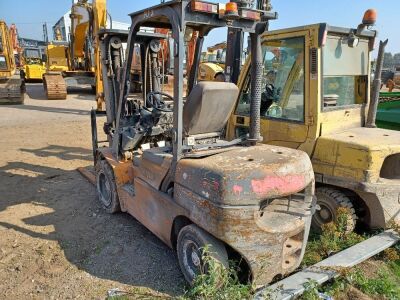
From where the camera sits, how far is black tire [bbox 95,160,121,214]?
4.43 metres

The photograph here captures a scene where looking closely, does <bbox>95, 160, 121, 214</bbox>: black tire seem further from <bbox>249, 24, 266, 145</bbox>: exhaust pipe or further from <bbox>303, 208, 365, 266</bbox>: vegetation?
<bbox>303, 208, 365, 266</bbox>: vegetation

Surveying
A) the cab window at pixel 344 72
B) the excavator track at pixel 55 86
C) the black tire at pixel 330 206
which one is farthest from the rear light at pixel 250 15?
the excavator track at pixel 55 86

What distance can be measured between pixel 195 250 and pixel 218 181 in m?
0.73

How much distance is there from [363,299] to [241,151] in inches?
61.6

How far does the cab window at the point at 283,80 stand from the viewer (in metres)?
3.93

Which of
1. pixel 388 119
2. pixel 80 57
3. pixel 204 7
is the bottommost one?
pixel 388 119

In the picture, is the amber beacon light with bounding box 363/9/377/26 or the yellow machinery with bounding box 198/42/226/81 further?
the yellow machinery with bounding box 198/42/226/81

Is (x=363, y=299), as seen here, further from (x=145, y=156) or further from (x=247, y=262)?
(x=145, y=156)

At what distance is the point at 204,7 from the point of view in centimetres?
278

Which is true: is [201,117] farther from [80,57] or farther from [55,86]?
[80,57]

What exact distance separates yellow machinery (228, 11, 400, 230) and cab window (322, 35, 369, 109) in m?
0.01

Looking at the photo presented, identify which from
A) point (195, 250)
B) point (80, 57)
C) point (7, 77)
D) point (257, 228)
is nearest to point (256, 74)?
point (257, 228)

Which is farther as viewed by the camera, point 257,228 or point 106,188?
point 106,188

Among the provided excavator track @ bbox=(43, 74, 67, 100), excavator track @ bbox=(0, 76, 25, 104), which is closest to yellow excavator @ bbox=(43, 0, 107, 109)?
excavator track @ bbox=(43, 74, 67, 100)
